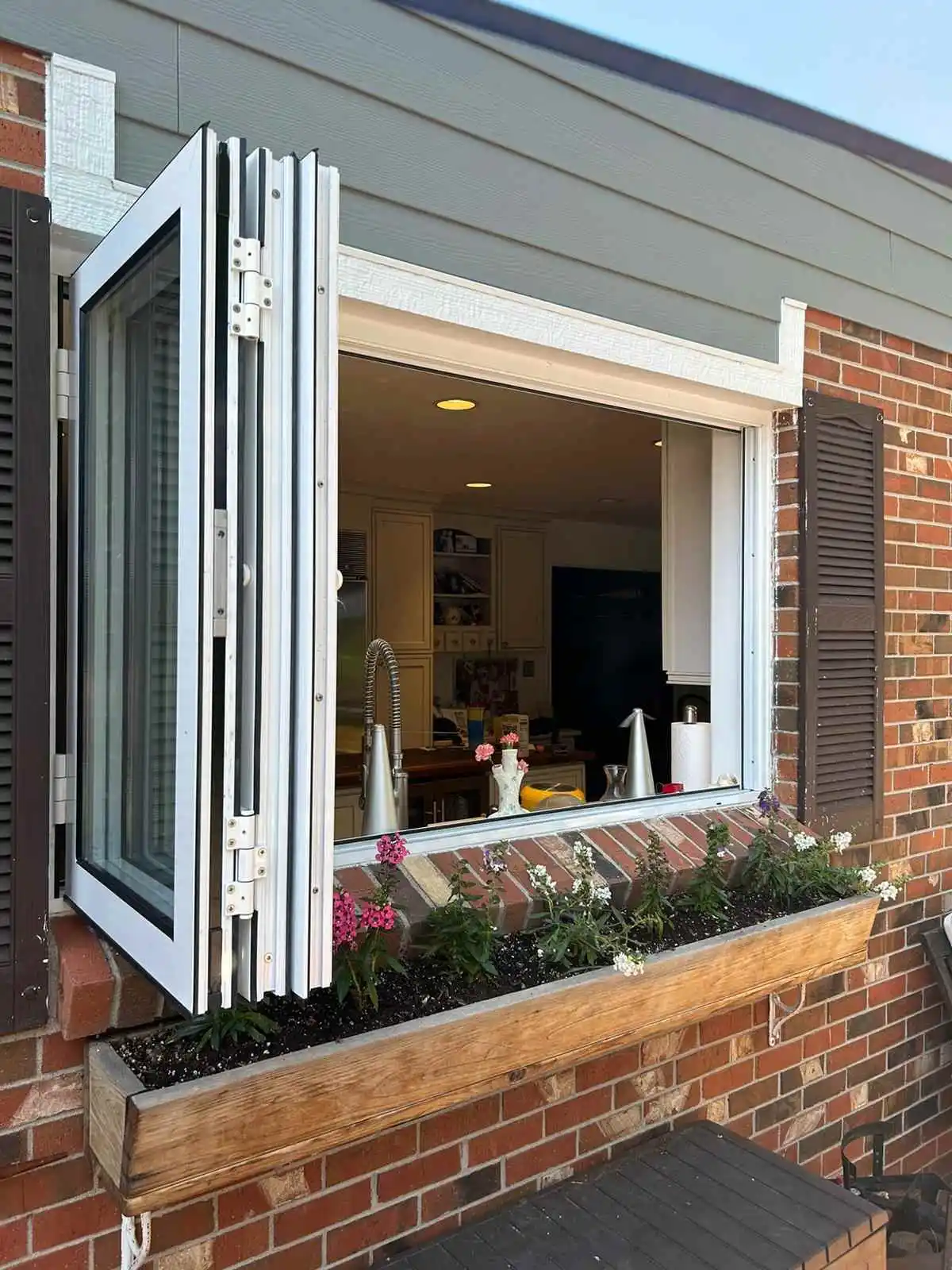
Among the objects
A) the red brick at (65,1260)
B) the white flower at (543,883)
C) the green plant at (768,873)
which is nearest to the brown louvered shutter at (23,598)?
the red brick at (65,1260)

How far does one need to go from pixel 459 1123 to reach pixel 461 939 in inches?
18.5

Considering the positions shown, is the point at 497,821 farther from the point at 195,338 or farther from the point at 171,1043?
the point at 195,338

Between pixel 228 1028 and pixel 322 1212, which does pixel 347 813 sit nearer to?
pixel 322 1212

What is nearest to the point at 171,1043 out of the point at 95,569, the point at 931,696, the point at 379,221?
the point at 95,569

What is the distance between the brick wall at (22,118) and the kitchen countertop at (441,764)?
9.76 ft

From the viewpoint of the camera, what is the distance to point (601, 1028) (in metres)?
1.74

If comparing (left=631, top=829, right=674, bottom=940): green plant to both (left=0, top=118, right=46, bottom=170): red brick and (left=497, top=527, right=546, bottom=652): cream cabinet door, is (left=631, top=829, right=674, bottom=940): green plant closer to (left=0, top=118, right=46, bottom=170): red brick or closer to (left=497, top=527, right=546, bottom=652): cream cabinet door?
(left=0, top=118, right=46, bottom=170): red brick

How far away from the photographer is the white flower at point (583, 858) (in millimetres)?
2010

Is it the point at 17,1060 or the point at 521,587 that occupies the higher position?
the point at 521,587

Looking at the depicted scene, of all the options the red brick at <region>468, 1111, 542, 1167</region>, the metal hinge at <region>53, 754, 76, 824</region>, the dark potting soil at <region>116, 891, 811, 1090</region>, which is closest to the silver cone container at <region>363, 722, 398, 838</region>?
the dark potting soil at <region>116, 891, 811, 1090</region>

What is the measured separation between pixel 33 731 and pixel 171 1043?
53 cm

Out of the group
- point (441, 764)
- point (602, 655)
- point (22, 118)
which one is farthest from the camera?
point (602, 655)

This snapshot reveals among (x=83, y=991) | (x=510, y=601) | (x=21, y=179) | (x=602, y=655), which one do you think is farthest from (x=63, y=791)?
(x=602, y=655)

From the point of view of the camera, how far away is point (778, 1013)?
247 centimetres
